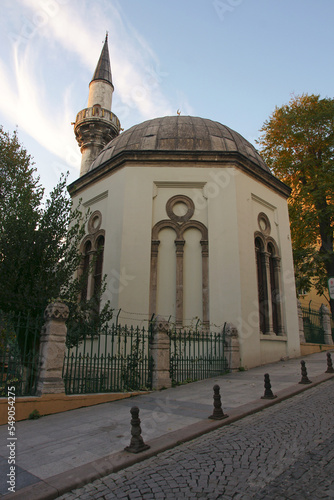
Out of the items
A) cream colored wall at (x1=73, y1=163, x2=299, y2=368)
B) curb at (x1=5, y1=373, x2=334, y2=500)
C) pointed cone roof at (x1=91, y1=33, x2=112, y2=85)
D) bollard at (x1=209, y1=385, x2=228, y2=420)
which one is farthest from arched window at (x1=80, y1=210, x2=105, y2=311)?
pointed cone roof at (x1=91, y1=33, x2=112, y2=85)

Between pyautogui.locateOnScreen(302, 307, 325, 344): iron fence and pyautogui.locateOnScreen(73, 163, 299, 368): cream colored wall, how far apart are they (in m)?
3.41

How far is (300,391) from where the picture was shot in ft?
26.8

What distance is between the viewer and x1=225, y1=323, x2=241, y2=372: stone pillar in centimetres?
1158

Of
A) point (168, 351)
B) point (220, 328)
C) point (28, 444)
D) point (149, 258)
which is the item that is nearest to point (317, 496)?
point (28, 444)

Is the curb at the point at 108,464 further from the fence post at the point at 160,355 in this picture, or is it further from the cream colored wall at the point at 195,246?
the cream colored wall at the point at 195,246

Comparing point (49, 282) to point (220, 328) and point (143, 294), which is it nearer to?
point (143, 294)

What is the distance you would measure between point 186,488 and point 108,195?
486 inches

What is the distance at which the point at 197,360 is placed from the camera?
1070 cm

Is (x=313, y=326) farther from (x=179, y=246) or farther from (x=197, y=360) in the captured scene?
(x=197, y=360)

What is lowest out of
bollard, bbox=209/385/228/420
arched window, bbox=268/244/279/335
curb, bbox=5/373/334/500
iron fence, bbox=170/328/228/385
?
curb, bbox=5/373/334/500

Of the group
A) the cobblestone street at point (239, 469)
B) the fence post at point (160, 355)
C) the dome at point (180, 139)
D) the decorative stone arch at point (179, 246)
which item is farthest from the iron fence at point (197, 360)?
the dome at point (180, 139)

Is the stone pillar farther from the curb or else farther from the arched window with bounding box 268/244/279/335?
the curb

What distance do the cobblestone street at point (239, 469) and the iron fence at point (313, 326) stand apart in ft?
44.5

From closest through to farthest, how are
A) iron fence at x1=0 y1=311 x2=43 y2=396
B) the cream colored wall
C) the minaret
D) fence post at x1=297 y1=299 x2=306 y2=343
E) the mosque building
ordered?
iron fence at x1=0 y1=311 x2=43 y2=396 < the cream colored wall < the mosque building < fence post at x1=297 y1=299 x2=306 y2=343 < the minaret
